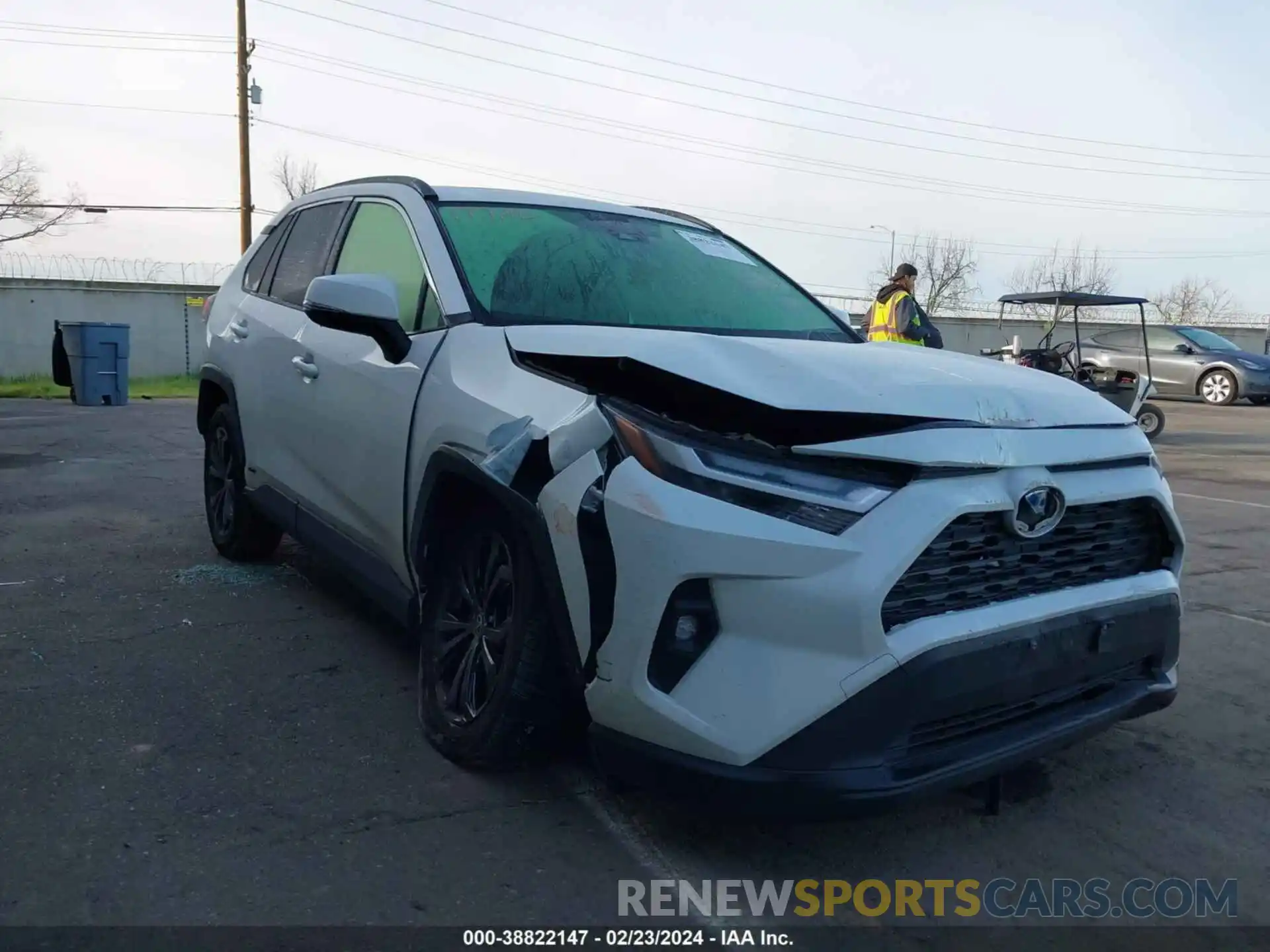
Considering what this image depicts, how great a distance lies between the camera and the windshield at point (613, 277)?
3418mm

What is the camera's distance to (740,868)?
2615 mm

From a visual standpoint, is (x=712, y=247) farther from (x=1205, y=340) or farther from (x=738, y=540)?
(x=1205, y=340)

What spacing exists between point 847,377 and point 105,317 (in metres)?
31.5

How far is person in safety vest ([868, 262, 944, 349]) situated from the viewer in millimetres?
8477

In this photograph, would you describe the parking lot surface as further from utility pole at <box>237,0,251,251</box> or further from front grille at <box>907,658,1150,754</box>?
utility pole at <box>237,0,251,251</box>

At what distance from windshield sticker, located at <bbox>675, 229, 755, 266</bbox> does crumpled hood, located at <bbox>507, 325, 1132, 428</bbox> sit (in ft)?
4.09

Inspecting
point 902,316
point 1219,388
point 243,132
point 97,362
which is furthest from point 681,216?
point 243,132

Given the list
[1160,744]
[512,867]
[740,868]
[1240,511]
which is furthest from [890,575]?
[1240,511]

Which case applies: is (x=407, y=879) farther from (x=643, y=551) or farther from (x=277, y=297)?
(x=277, y=297)

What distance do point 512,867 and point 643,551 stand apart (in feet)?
2.85

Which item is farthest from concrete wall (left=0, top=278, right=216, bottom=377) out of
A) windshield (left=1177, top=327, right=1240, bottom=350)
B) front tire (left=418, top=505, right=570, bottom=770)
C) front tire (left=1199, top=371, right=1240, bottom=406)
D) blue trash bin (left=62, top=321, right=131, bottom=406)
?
front tire (left=418, top=505, right=570, bottom=770)

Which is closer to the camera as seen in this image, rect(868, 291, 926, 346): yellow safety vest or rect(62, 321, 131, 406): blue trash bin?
rect(868, 291, 926, 346): yellow safety vest

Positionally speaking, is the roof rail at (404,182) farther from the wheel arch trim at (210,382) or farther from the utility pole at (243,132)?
the utility pole at (243,132)

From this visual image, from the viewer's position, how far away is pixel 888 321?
863 centimetres
